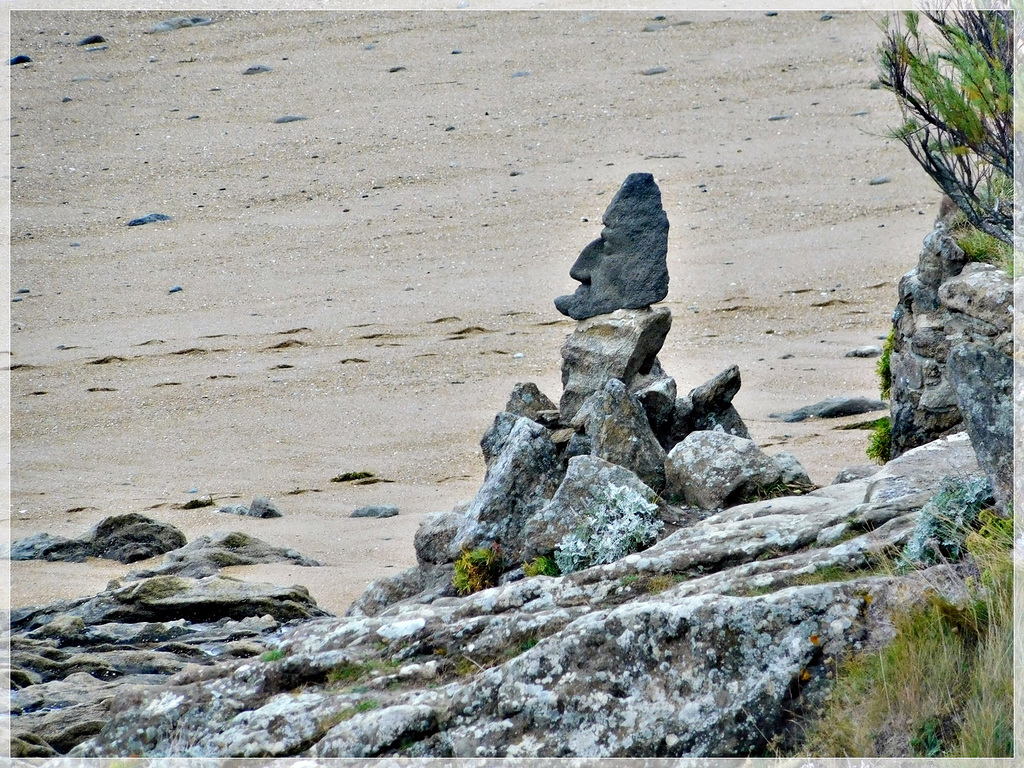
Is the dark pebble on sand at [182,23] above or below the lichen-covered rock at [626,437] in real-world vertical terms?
above

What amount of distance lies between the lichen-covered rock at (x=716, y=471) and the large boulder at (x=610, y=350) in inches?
52.8

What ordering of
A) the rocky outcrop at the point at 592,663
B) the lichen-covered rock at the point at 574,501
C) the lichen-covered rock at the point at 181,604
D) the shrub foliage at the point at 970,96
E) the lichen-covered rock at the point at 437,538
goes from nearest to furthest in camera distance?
the rocky outcrop at the point at 592,663
the shrub foliage at the point at 970,96
the lichen-covered rock at the point at 574,501
the lichen-covered rock at the point at 437,538
the lichen-covered rock at the point at 181,604

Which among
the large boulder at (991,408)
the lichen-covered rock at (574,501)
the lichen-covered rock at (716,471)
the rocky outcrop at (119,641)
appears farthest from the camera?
the lichen-covered rock at (716,471)

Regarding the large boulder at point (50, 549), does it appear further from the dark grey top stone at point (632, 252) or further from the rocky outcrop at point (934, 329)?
the rocky outcrop at point (934, 329)

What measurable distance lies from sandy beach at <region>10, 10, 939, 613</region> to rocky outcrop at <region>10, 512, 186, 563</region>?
0.29 meters

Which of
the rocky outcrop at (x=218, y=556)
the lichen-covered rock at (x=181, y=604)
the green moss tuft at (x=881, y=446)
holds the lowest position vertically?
the rocky outcrop at (x=218, y=556)

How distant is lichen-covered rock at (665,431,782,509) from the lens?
8492mm

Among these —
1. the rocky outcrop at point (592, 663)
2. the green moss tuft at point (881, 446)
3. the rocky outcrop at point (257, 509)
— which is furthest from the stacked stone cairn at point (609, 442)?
the rocky outcrop at point (257, 509)

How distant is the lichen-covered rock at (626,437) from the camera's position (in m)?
8.93

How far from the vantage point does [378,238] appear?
81.1ft

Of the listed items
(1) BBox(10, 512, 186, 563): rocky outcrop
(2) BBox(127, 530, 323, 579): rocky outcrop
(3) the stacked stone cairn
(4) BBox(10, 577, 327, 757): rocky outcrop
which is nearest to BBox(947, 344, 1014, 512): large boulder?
(3) the stacked stone cairn

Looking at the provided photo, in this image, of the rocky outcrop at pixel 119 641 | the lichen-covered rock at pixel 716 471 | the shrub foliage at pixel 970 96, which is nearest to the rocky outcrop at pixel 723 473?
the lichen-covered rock at pixel 716 471

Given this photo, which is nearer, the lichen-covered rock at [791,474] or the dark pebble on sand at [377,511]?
the lichen-covered rock at [791,474]

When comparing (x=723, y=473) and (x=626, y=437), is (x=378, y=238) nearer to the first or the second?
(x=626, y=437)
